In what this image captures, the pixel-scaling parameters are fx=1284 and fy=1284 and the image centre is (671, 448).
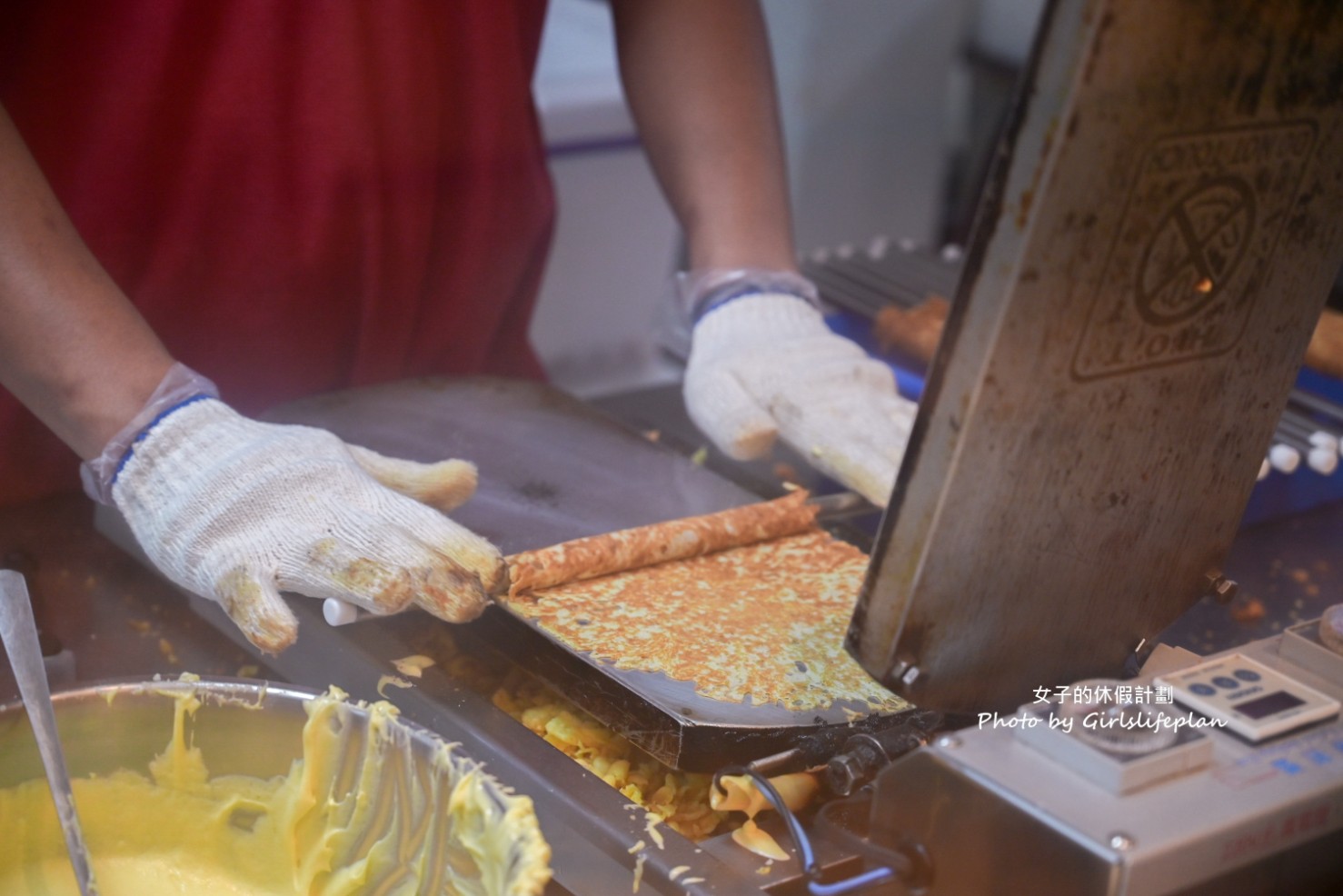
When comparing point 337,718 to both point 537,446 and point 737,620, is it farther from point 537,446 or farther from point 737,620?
point 537,446

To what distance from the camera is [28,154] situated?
1282 millimetres

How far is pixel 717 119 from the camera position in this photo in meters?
1.94

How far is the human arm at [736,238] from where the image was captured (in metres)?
1.67

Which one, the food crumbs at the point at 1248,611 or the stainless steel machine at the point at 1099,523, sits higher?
the stainless steel machine at the point at 1099,523

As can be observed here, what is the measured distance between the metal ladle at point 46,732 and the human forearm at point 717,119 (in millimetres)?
1151

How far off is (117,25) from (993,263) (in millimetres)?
1167

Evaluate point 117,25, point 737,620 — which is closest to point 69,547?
point 117,25

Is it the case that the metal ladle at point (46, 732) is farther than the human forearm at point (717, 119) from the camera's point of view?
No

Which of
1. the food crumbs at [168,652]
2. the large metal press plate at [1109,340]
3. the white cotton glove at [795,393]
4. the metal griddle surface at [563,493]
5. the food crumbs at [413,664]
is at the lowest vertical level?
the food crumbs at [168,652]

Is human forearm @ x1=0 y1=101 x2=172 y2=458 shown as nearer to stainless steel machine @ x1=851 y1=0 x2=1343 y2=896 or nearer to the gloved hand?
the gloved hand

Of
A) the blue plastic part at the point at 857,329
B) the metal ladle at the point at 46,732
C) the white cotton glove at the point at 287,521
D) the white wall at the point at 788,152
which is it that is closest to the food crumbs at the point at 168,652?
the white cotton glove at the point at 287,521

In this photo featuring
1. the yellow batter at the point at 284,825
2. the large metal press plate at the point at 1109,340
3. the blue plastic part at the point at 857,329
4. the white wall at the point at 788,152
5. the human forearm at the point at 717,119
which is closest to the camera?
the large metal press plate at the point at 1109,340

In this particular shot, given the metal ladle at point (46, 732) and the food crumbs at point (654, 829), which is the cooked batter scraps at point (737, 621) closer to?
the food crumbs at point (654, 829)

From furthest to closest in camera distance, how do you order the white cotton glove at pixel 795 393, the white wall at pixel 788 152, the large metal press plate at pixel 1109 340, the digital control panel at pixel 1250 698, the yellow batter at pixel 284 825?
the white wall at pixel 788 152 → the white cotton glove at pixel 795 393 → the yellow batter at pixel 284 825 → the digital control panel at pixel 1250 698 → the large metal press plate at pixel 1109 340
